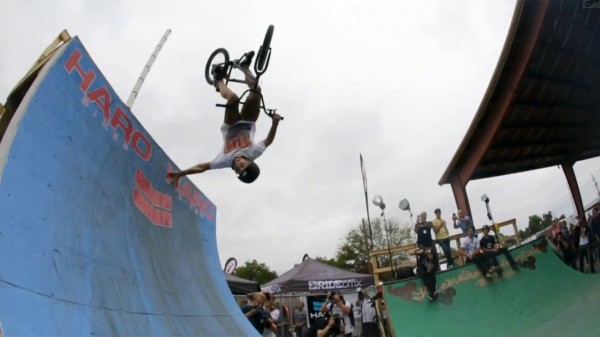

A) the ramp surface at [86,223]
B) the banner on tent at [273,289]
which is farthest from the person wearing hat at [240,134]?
the banner on tent at [273,289]

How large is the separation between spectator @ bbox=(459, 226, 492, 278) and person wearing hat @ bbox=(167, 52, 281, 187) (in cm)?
660

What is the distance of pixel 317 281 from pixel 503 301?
227 inches

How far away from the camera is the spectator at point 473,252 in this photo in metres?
8.66

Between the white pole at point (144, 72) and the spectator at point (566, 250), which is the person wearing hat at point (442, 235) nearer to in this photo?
the spectator at point (566, 250)

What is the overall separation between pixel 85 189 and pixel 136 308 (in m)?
1.03

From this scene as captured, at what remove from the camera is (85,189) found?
2824 mm

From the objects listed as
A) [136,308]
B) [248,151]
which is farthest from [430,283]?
[136,308]

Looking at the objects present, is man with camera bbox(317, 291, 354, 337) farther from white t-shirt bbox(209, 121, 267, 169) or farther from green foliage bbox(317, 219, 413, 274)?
green foliage bbox(317, 219, 413, 274)

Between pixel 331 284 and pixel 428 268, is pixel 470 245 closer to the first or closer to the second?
pixel 428 268

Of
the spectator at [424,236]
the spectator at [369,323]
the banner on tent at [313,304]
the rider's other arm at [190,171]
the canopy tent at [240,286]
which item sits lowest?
the spectator at [369,323]

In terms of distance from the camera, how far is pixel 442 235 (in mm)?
9336

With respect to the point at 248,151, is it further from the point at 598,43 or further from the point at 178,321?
the point at 598,43

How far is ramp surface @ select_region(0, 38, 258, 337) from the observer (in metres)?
1.98

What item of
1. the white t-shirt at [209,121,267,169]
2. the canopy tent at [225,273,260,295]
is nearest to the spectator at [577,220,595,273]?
the canopy tent at [225,273,260,295]
